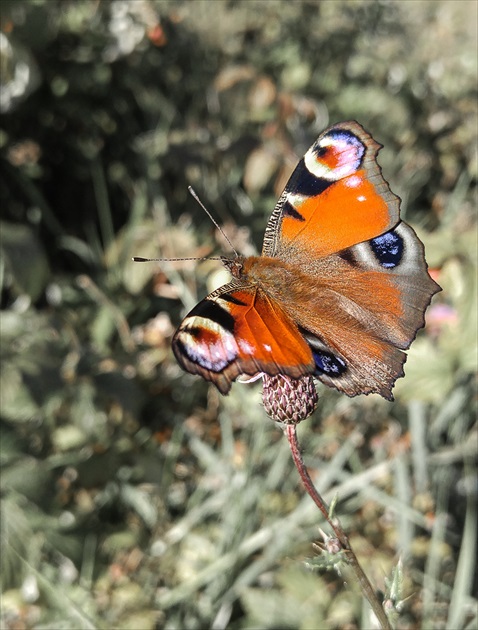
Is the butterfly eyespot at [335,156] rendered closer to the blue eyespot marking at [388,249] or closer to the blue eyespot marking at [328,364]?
the blue eyespot marking at [388,249]

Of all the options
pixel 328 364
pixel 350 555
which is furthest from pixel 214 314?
pixel 350 555

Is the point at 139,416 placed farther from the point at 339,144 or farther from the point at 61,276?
the point at 339,144

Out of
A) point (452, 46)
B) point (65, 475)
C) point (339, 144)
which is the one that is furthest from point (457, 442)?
point (452, 46)

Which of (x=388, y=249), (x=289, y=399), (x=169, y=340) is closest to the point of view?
(x=289, y=399)

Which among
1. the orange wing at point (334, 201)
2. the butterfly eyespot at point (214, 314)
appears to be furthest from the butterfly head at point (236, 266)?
the butterfly eyespot at point (214, 314)

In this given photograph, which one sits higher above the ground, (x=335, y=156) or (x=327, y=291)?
(x=335, y=156)

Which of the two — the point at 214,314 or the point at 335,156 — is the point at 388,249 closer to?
the point at 335,156

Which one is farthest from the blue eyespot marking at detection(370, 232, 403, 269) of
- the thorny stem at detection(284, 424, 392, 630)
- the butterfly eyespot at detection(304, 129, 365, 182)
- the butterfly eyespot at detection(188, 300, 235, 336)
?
the thorny stem at detection(284, 424, 392, 630)
